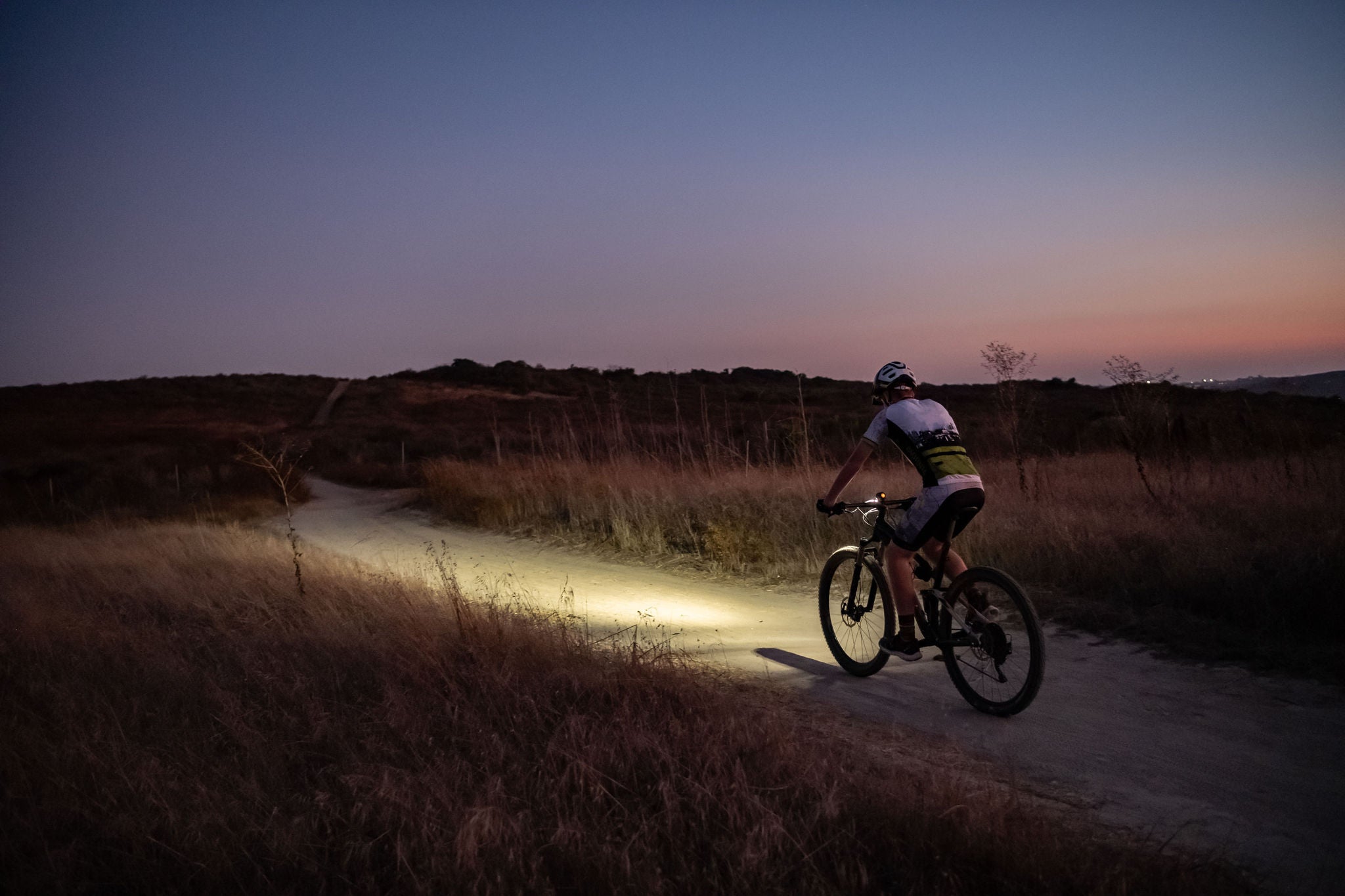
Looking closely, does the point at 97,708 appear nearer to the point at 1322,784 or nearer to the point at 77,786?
the point at 77,786

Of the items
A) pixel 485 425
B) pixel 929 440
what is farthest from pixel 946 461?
pixel 485 425

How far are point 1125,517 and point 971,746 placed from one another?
6174 mm

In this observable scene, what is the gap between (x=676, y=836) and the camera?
125 inches

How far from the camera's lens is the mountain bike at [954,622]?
479 centimetres

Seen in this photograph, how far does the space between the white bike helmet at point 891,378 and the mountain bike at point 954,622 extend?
73cm

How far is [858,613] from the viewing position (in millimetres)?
5930

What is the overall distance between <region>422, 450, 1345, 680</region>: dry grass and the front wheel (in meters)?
1.93

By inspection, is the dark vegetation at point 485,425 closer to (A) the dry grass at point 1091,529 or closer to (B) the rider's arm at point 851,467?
(A) the dry grass at point 1091,529

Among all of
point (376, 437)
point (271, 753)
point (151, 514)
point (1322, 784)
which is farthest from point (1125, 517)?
point (376, 437)

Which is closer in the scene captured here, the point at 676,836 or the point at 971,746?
the point at 676,836

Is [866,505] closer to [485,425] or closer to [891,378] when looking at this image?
[891,378]

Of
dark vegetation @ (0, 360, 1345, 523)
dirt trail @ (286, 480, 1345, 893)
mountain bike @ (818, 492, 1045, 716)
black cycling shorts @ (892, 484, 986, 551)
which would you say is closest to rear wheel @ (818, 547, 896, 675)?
mountain bike @ (818, 492, 1045, 716)

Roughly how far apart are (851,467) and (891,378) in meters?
0.64

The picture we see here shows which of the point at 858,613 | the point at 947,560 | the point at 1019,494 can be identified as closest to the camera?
the point at 947,560
